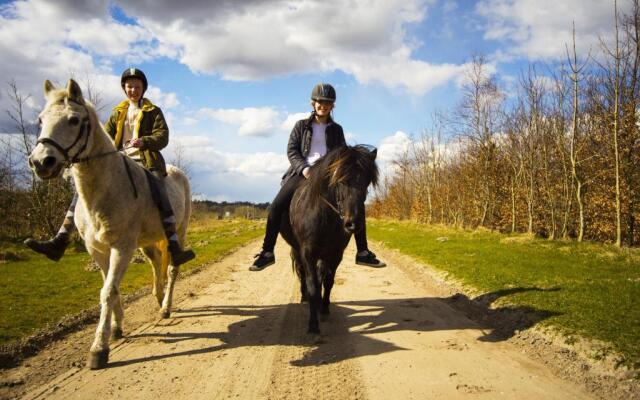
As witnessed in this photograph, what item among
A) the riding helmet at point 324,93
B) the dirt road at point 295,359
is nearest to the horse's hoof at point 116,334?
the dirt road at point 295,359

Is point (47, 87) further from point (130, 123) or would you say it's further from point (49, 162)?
point (130, 123)

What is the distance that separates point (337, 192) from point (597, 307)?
14.7ft

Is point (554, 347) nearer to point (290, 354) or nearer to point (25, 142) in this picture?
point (290, 354)

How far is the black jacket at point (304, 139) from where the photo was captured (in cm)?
616

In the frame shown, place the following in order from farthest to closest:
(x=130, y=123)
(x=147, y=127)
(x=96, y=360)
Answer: (x=130, y=123), (x=147, y=127), (x=96, y=360)

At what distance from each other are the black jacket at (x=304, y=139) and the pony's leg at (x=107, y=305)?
283 cm

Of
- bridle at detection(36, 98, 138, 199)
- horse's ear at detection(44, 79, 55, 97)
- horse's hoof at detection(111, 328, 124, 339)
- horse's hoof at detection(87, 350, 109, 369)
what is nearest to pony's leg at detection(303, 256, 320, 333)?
horse's hoof at detection(87, 350, 109, 369)

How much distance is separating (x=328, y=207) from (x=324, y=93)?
199cm

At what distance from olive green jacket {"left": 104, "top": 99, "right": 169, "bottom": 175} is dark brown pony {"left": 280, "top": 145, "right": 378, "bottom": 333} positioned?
7.46 feet

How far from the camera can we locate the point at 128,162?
495 centimetres

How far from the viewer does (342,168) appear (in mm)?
4867

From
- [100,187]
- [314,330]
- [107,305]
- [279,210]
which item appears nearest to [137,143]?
[100,187]

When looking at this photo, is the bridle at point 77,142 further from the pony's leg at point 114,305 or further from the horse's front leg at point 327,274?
the horse's front leg at point 327,274

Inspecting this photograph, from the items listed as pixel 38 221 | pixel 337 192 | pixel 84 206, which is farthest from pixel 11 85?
pixel 337 192
